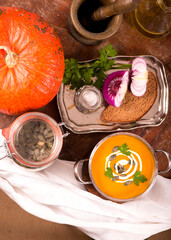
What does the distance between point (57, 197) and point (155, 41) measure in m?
0.62

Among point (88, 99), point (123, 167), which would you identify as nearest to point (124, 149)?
point (123, 167)

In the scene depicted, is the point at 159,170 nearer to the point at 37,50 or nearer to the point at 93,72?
the point at 93,72

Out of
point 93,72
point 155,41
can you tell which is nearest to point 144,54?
point 155,41

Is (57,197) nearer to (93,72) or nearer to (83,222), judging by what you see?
(83,222)

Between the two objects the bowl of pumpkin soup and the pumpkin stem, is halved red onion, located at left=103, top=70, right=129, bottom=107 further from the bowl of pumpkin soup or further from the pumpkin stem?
the pumpkin stem

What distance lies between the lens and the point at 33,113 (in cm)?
80

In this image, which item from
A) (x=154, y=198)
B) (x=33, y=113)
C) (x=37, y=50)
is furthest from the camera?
(x=154, y=198)

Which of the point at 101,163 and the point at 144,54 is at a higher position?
the point at 144,54

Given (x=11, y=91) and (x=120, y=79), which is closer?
(x=11, y=91)

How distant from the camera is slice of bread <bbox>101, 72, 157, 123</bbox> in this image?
90 cm

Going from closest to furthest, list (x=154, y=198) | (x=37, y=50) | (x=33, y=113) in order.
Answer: (x=37, y=50), (x=33, y=113), (x=154, y=198)

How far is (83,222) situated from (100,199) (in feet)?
0.30

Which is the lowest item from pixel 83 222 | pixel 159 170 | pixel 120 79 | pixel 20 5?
pixel 83 222

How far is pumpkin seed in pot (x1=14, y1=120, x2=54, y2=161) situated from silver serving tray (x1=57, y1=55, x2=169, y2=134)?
0.09 metres
